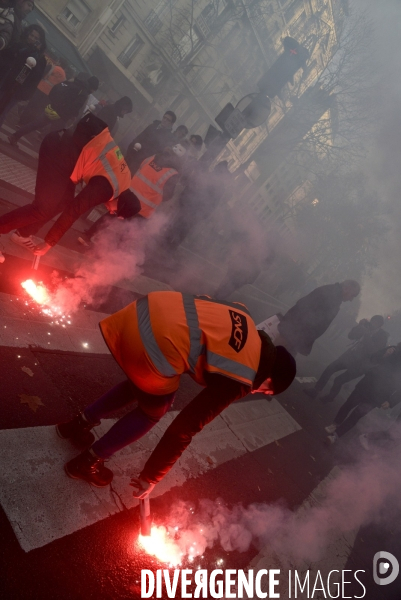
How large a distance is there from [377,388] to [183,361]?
5430mm

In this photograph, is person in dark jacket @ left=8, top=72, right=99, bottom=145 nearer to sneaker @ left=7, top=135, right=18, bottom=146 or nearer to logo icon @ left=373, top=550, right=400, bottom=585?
sneaker @ left=7, top=135, right=18, bottom=146

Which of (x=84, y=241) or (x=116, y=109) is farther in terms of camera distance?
(x=116, y=109)

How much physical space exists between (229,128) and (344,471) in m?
8.47

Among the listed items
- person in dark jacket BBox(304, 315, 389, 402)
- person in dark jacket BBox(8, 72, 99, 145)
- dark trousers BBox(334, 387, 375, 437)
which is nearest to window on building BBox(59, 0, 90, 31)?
person in dark jacket BBox(8, 72, 99, 145)

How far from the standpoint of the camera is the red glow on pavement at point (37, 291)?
350 cm

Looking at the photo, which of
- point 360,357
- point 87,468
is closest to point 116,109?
point 360,357

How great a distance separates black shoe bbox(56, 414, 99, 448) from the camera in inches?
94.3

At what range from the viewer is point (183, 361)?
1.88 meters

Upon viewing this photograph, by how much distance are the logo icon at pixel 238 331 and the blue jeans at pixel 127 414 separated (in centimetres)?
52

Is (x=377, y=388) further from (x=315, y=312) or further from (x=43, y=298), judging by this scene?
(x=43, y=298)

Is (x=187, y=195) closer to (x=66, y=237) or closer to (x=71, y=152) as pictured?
(x=66, y=237)

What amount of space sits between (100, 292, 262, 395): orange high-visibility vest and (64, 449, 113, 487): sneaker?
25.7 inches

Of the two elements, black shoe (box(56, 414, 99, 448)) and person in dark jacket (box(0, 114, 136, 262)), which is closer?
black shoe (box(56, 414, 99, 448))

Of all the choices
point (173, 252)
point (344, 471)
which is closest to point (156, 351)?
point (344, 471)
